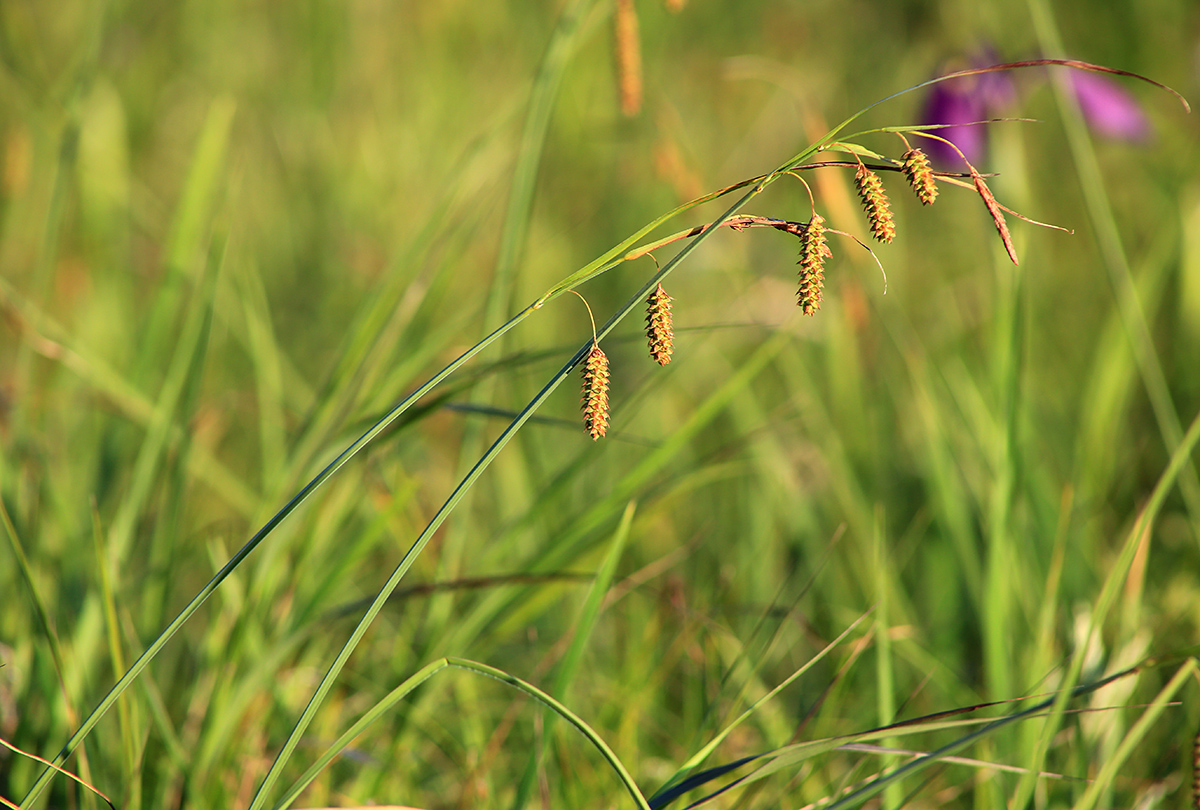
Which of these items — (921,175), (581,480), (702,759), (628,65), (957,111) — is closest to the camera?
(921,175)

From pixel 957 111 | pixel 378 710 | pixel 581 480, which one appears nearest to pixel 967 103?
pixel 957 111

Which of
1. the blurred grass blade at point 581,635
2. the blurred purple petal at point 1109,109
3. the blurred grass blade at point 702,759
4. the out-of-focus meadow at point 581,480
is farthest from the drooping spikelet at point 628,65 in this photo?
the blurred purple petal at point 1109,109

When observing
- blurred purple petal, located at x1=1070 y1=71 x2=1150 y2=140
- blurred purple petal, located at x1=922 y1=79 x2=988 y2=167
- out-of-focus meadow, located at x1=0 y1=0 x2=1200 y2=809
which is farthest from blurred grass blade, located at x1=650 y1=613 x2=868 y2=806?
blurred purple petal, located at x1=1070 y1=71 x2=1150 y2=140

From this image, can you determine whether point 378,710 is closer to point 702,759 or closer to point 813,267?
point 702,759

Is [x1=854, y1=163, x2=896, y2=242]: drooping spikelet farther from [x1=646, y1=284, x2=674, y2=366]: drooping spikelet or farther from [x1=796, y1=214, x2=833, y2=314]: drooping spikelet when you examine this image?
[x1=646, y1=284, x2=674, y2=366]: drooping spikelet

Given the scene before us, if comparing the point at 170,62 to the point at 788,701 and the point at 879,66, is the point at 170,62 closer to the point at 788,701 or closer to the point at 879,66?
the point at 879,66

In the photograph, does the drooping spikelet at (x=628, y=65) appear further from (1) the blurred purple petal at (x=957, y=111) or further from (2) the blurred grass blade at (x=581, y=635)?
(1) the blurred purple petal at (x=957, y=111)

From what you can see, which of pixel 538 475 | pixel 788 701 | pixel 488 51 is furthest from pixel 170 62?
pixel 788 701
